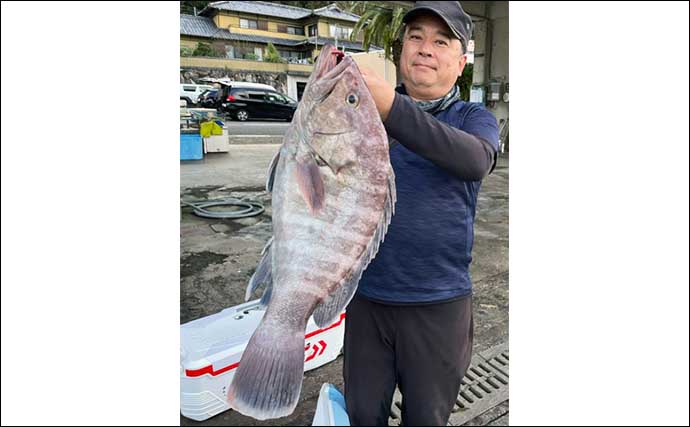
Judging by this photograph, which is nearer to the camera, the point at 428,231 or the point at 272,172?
the point at 272,172

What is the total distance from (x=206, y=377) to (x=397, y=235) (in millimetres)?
1221

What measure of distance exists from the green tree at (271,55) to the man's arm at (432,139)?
15.9 metres

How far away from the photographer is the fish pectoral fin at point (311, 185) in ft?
3.27

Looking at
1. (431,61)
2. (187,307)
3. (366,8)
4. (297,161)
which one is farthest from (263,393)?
(366,8)

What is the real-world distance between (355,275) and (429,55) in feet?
2.24

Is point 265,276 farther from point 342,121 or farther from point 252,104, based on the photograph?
point 252,104

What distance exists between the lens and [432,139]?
1.01 m

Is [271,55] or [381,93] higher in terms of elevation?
[271,55]

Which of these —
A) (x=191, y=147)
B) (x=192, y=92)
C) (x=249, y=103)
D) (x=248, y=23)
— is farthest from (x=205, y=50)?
(x=248, y=23)

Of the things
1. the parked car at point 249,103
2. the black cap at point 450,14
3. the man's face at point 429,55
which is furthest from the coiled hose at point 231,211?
the black cap at point 450,14

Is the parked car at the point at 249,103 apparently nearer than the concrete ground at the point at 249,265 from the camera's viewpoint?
No

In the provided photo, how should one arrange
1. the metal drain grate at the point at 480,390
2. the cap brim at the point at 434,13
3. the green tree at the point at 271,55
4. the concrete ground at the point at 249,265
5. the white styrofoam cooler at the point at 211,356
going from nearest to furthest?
the cap brim at the point at 434,13 < the white styrofoam cooler at the point at 211,356 < the metal drain grate at the point at 480,390 < the concrete ground at the point at 249,265 < the green tree at the point at 271,55

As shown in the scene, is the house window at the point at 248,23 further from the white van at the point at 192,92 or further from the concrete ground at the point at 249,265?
the concrete ground at the point at 249,265

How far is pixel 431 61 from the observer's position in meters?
1.29
